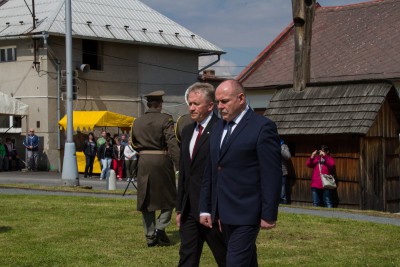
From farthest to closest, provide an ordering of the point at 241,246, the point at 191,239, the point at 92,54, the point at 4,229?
1. the point at 92,54
2. the point at 4,229
3. the point at 191,239
4. the point at 241,246

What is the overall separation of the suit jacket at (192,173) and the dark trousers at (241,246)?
1258 millimetres

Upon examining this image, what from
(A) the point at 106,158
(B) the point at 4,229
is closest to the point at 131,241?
(B) the point at 4,229

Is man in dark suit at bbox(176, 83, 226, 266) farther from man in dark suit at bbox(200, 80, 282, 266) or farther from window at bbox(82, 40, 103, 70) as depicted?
window at bbox(82, 40, 103, 70)

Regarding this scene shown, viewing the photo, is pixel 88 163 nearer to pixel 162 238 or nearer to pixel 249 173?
pixel 162 238

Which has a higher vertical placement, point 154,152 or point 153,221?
point 154,152

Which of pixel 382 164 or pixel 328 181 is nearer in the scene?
pixel 328 181

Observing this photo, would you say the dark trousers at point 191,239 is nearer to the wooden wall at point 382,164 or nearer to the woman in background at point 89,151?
the wooden wall at point 382,164

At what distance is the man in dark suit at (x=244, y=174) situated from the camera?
6.88 metres

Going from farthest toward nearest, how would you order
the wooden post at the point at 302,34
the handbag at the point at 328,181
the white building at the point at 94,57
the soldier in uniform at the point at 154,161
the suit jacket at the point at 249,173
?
the white building at the point at 94,57, the wooden post at the point at 302,34, the handbag at the point at 328,181, the soldier in uniform at the point at 154,161, the suit jacket at the point at 249,173

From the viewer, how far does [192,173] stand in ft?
27.6

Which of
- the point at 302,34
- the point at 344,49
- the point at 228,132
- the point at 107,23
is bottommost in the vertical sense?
the point at 228,132

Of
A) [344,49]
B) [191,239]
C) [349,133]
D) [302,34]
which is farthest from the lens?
[344,49]

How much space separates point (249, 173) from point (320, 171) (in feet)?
44.4

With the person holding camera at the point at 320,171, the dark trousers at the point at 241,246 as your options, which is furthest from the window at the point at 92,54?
the dark trousers at the point at 241,246
